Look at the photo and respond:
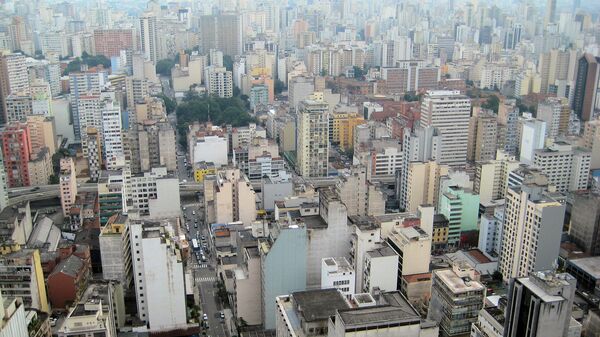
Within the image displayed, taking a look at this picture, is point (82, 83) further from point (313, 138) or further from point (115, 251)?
point (115, 251)

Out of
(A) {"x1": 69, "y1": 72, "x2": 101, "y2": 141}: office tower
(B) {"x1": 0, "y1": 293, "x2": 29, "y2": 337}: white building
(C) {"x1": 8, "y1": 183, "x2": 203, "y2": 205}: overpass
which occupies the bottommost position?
(C) {"x1": 8, "y1": 183, "x2": 203, "y2": 205}: overpass

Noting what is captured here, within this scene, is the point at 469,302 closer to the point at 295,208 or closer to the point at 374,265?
the point at 374,265

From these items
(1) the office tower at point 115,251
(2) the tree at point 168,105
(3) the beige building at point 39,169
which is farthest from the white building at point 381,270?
(2) the tree at point 168,105

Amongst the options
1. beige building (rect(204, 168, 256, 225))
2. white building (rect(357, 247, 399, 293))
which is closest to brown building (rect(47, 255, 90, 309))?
beige building (rect(204, 168, 256, 225))

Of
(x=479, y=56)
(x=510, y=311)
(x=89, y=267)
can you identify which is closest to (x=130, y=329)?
(x=89, y=267)

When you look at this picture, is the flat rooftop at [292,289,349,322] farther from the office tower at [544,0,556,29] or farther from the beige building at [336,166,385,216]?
the office tower at [544,0,556,29]

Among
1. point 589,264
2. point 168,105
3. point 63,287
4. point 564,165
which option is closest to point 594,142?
point 564,165

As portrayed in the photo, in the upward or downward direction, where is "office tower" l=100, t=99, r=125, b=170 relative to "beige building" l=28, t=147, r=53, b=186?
upward
